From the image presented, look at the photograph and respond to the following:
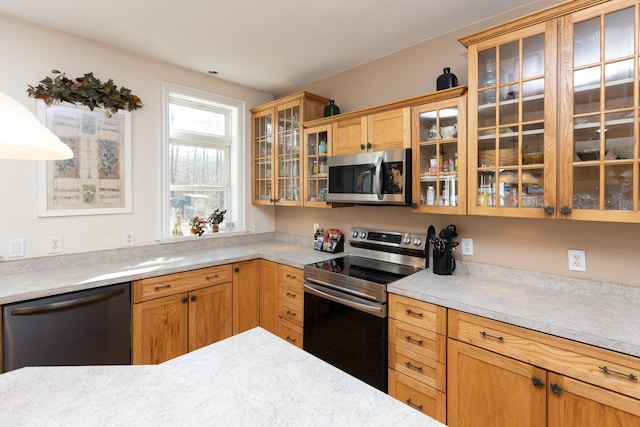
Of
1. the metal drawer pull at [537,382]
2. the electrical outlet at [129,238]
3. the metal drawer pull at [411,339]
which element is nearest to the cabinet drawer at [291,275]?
the metal drawer pull at [411,339]

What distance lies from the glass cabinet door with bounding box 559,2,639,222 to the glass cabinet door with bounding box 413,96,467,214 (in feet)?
1.65

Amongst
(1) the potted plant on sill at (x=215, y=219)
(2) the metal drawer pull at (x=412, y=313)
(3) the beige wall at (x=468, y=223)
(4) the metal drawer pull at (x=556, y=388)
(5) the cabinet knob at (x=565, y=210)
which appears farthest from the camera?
(1) the potted plant on sill at (x=215, y=219)

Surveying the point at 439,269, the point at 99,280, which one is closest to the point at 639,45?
the point at 439,269

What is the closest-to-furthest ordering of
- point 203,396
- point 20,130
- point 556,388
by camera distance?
point 20,130
point 203,396
point 556,388

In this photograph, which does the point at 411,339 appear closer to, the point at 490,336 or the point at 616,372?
the point at 490,336

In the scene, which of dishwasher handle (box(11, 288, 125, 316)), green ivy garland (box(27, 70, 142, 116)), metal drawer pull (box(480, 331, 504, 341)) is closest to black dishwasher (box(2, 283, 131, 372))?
dishwasher handle (box(11, 288, 125, 316))

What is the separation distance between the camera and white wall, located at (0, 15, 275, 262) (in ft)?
6.92

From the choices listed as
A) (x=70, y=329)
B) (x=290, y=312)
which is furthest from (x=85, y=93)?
(x=290, y=312)

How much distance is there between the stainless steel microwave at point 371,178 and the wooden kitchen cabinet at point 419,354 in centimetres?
73

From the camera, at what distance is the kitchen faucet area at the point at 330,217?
3.41 feet

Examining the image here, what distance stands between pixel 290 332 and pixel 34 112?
2482 mm

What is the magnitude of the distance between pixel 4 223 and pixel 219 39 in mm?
1958

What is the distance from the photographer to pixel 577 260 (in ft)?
5.89

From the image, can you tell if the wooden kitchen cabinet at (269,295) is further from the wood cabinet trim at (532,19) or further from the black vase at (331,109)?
the wood cabinet trim at (532,19)
